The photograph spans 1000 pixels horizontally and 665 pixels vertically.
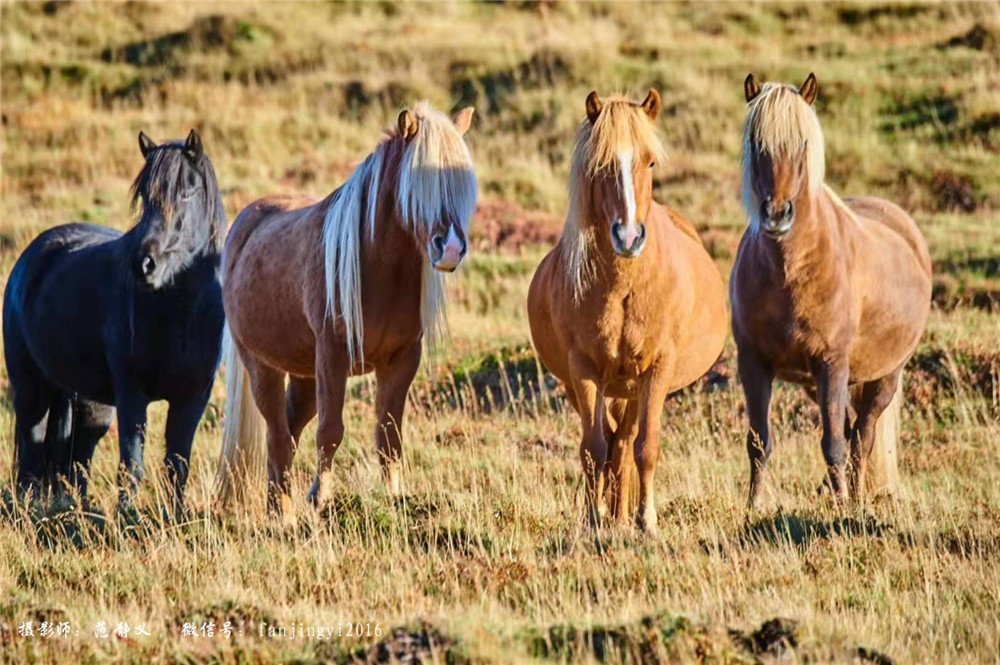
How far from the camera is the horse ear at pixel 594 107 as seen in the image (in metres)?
6.68

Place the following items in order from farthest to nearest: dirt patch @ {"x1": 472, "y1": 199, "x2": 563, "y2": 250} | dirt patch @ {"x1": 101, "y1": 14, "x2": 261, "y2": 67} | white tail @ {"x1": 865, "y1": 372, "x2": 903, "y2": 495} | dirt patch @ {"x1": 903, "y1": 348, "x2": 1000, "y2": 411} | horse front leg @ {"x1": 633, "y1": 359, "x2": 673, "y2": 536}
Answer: dirt patch @ {"x1": 101, "y1": 14, "x2": 261, "y2": 67}, dirt patch @ {"x1": 472, "y1": 199, "x2": 563, "y2": 250}, dirt patch @ {"x1": 903, "y1": 348, "x2": 1000, "y2": 411}, white tail @ {"x1": 865, "y1": 372, "x2": 903, "y2": 495}, horse front leg @ {"x1": 633, "y1": 359, "x2": 673, "y2": 536}

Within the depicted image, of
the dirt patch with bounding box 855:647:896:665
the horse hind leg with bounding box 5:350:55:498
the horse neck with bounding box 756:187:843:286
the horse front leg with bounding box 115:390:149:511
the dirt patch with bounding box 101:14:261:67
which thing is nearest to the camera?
the dirt patch with bounding box 855:647:896:665

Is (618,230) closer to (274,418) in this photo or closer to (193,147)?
(274,418)

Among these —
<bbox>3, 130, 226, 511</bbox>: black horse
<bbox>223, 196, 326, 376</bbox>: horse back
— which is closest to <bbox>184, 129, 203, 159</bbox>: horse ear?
<bbox>3, 130, 226, 511</bbox>: black horse

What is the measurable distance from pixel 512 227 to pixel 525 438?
732 cm

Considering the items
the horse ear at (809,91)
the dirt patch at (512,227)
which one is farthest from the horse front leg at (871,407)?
the dirt patch at (512,227)

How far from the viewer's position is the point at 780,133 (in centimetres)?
745

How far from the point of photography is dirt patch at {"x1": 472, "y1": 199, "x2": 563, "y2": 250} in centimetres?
1644

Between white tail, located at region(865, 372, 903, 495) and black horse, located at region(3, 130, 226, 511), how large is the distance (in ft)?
13.7

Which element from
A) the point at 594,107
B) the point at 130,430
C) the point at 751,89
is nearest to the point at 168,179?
the point at 130,430

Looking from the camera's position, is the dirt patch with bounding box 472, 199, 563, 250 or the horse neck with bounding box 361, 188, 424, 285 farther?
the dirt patch with bounding box 472, 199, 563, 250

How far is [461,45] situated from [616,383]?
19.6 m

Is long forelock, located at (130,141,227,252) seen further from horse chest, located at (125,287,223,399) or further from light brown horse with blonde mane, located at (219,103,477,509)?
horse chest, located at (125,287,223,399)

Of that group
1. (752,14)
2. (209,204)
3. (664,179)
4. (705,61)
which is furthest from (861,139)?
(209,204)
